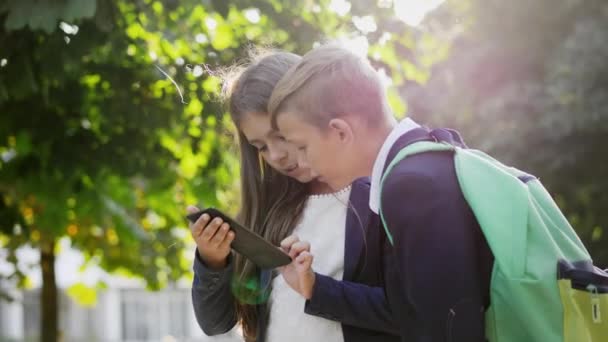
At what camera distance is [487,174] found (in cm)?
213

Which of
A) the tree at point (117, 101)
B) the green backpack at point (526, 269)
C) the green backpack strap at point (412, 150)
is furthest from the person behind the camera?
the tree at point (117, 101)

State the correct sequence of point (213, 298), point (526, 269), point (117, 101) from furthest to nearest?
point (117, 101), point (213, 298), point (526, 269)

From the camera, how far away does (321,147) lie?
2.41m

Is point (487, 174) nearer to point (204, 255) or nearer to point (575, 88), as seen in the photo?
point (204, 255)

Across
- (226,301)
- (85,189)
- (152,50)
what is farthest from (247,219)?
(85,189)

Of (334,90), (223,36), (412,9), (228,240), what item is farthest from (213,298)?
(223,36)

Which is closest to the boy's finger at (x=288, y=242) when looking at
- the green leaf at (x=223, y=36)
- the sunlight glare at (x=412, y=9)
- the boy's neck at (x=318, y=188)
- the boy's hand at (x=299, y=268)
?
the boy's hand at (x=299, y=268)

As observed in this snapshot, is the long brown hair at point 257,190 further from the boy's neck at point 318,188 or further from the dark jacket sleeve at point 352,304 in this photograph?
the dark jacket sleeve at point 352,304

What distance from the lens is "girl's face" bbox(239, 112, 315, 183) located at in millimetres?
2846

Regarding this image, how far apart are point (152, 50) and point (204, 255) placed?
315 cm

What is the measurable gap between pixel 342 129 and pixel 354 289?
0.43 m

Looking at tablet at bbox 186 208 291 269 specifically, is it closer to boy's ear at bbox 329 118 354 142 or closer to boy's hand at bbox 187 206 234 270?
boy's hand at bbox 187 206 234 270

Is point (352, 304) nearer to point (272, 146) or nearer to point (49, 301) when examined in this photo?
point (272, 146)

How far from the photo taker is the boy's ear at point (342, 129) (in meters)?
2.37
